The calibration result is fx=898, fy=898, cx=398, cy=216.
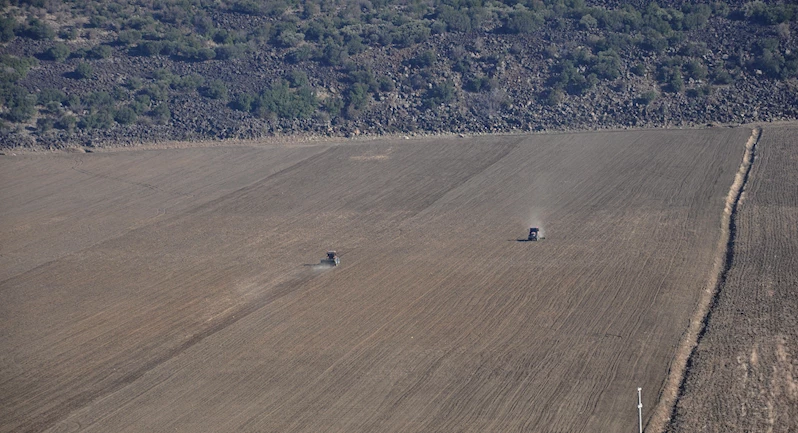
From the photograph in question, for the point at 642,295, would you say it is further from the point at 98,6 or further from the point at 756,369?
the point at 98,6

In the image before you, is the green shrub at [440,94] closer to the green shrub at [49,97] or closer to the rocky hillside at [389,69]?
the rocky hillside at [389,69]

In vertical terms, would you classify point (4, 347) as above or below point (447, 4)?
below

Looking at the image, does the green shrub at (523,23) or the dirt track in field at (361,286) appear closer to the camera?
the dirt track in field at (361,286)

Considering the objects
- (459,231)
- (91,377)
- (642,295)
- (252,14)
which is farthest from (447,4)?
(91,377)

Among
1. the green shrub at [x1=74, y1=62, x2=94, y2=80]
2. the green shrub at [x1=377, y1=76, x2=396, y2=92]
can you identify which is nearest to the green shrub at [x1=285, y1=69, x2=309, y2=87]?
the green shrub at [x1=377, y1=76, x2=396, y2=92]

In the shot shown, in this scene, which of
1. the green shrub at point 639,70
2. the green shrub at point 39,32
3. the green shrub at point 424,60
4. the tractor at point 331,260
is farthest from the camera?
the green shrub at point 39,32

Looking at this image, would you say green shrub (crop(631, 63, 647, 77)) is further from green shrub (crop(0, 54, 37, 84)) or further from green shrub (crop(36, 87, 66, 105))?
green shrub (crop(0, 54, 37, 84))

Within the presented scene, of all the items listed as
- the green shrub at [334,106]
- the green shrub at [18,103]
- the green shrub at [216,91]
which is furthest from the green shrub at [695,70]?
the green shrub at [18,103]
